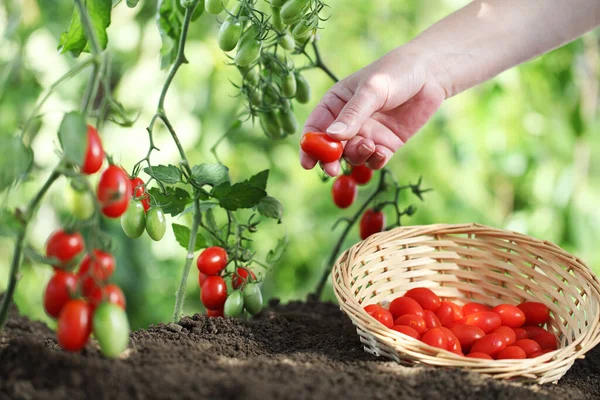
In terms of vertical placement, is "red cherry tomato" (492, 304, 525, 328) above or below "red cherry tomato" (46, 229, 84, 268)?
below

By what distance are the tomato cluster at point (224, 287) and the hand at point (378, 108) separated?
266 millimetres

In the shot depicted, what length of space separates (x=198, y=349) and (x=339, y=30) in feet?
6.27

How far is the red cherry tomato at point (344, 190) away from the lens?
4.98 feet

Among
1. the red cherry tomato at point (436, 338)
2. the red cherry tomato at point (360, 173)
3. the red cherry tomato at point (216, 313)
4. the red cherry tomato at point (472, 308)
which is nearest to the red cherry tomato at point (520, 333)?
the red cherry tomato at point (472, 308)

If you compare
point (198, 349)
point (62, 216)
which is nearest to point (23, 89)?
point (62, 216)

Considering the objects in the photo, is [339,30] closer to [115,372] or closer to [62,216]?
[62,216]

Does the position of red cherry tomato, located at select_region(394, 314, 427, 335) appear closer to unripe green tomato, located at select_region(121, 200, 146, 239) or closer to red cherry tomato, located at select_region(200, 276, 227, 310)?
red cherry tomato, located at select_region(200, 276, 227, 310)

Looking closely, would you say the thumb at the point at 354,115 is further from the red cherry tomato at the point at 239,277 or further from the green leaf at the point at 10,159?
the green leaf at the point at 10,159

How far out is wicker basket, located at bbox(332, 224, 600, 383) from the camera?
1223 mm

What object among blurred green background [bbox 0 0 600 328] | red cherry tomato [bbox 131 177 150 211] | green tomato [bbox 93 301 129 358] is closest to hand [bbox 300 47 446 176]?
red cherry tomato [bbox 131 177 150 211]

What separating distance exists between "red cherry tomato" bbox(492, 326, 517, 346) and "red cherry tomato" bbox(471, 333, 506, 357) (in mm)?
14

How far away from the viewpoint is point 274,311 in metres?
1.47

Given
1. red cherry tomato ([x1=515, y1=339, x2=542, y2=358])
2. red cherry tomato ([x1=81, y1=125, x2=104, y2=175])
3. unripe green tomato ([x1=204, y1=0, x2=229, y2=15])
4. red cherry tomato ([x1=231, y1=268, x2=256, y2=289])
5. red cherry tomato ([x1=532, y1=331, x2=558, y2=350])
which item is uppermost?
unripe green tomato ([x1=204, y1=0, x2=229, y2=15])

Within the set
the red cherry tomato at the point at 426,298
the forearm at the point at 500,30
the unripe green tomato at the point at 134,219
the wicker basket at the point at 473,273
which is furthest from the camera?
the forearm at the point at 500,30
